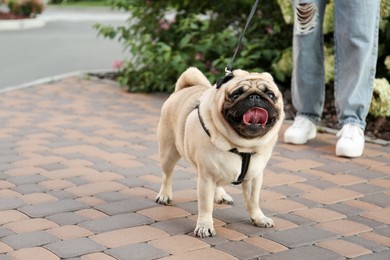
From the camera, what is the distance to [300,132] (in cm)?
557

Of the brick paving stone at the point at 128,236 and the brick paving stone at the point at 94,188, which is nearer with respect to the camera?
the brick paving stone at the point at 128,236

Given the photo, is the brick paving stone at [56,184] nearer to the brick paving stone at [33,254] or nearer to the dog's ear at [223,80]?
the brick paving stone at [33,254]

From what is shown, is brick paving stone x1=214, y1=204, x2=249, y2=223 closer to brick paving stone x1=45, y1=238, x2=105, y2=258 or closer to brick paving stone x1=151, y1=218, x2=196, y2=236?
brick paving stone x1=151, y1=218, x2=196, y2=236

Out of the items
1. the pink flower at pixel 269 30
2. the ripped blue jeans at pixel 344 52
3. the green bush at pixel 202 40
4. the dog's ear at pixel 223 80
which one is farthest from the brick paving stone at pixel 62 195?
the pink flower at pixel 269 30

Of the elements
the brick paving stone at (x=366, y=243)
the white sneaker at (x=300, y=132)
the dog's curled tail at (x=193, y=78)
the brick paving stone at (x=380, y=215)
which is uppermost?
the dog's curled tail at (x=193, y=78)

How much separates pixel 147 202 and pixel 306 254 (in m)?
1.10

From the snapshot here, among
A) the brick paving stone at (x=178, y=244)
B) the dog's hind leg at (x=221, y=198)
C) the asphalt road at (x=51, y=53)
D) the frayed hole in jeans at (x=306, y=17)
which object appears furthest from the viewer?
the asphalt road at (x=51, y=53)

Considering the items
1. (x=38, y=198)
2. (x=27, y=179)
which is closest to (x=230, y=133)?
(x=38, y=198)

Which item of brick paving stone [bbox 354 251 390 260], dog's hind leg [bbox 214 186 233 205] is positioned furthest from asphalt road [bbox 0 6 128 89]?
brick paving stone [bbox 354 251 390 260]

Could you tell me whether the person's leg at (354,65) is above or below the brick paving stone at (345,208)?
above

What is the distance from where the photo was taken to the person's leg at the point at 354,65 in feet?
17.0

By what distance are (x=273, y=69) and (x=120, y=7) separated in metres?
2.14

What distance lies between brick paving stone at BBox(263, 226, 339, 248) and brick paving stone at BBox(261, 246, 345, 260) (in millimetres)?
73

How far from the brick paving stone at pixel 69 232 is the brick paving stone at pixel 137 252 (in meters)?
0.27
